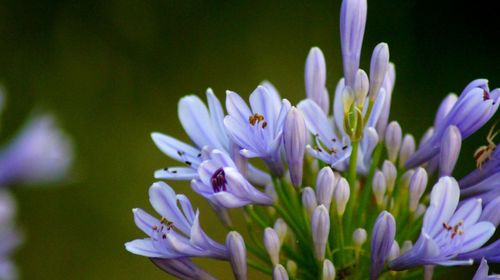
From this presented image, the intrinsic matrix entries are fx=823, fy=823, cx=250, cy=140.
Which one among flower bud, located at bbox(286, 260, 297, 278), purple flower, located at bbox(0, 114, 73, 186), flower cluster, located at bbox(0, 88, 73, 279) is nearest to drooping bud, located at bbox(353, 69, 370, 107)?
flower bud, located at bbox(286, 260, 297, 278)

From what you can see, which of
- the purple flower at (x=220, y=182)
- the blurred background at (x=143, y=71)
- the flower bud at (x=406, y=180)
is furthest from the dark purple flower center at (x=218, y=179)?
the blurred background at (x=143, y=71)

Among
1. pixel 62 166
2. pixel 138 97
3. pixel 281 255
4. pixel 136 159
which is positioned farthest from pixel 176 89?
pixel 281 255

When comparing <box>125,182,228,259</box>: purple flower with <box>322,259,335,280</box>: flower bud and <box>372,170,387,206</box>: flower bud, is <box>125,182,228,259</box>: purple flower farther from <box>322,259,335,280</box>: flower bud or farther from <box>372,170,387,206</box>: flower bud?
<box>372,170,387,206</box>: flower bud

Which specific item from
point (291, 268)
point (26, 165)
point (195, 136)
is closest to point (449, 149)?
point (291, 268)

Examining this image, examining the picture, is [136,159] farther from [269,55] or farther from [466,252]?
[466,252]

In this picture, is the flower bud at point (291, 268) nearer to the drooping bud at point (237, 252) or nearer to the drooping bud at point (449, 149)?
the drooping bud at point (237, 252)

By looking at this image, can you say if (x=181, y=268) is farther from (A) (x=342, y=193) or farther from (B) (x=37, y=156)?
(B) (x=37, y=156)

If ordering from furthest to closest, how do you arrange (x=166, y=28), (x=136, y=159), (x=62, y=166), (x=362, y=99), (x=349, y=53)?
1. (x=166, y=28)
2. (x=136, y=159)
3. (x=62, y=166)
4. (x=349, y=53)
5. (x=362, y=99)
